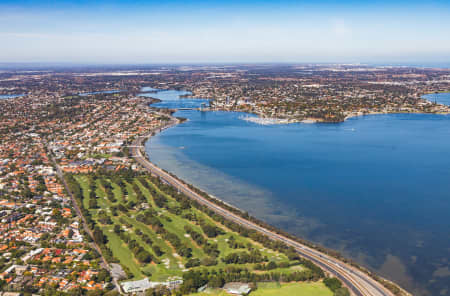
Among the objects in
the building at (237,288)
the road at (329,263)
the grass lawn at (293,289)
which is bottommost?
the grass lawn at (293,289)

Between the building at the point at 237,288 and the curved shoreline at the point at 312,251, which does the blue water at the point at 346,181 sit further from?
the building at the point at 237,288

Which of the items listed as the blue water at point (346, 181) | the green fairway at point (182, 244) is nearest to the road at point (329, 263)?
A: the green fairway at point (182, 244)

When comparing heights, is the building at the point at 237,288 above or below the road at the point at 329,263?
below

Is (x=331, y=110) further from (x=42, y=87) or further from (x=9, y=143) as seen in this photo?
(x=42, y=87)

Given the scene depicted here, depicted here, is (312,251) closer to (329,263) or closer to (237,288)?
(329,263)

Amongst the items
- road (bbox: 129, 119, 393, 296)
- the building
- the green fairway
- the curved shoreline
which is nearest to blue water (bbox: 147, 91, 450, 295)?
the curved shoreline

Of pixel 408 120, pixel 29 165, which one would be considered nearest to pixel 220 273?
pixel 29 165
